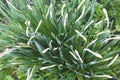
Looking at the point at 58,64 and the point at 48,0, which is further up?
the point at 48,0

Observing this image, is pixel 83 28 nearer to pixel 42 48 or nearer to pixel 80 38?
pixel 80 38

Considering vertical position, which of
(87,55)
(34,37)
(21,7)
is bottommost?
(87,55)

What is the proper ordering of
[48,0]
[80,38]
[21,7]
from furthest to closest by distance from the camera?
1. [48,0]
2. [21,7]
3. [80,38]

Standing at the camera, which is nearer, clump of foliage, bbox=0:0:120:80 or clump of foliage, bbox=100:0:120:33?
clump of foliage, bbox=0:0:120:80

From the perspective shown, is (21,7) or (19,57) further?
(21,7)

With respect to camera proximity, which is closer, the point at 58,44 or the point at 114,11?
the point at 58,44

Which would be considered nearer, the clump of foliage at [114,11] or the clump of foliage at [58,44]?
the clump of foliage at [58,44]

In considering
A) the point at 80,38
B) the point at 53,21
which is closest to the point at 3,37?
the point at 53,21

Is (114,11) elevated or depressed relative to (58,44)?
elevated
